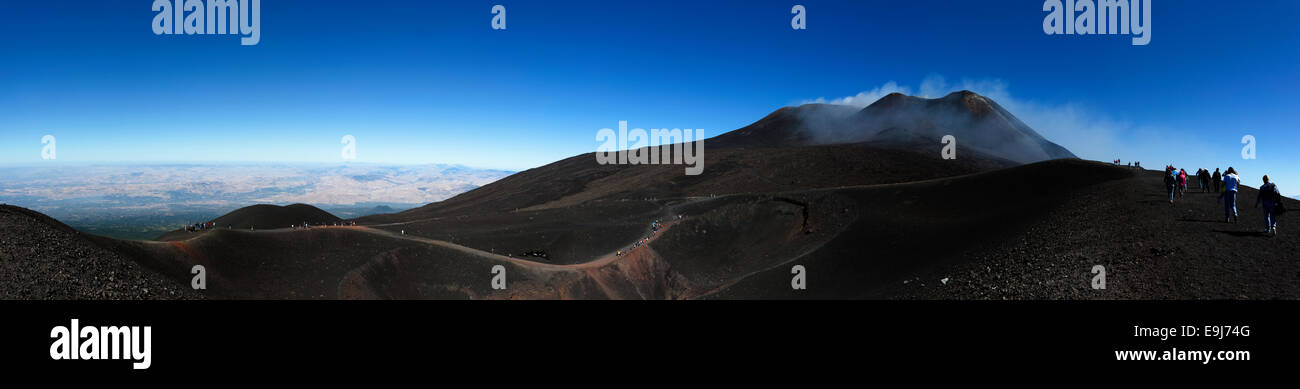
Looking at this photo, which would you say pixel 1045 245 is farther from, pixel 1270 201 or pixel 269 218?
pixel 269 218

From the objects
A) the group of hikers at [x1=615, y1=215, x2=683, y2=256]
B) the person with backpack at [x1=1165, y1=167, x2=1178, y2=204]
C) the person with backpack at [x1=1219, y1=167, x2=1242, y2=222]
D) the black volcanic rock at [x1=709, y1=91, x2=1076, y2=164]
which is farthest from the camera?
the black volcanic rock at [x1=709, y1=91, x2=1076, y2=164]

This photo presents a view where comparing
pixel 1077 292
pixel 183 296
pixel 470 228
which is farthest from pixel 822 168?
pixel 183 296

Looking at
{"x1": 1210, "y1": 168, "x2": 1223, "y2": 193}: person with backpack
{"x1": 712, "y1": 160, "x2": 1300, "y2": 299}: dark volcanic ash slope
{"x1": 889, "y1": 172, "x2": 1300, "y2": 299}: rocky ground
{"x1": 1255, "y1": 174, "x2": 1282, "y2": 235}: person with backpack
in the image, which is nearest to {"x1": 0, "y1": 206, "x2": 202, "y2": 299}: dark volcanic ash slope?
{"x1": 712, "y1": 160, "x2": 1300, "y2": 299}: dark volcanic ash slope

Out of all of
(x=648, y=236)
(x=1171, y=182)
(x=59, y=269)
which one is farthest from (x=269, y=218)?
(x=1171, y=182)

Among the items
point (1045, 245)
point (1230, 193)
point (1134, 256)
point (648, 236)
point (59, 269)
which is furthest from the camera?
point (648, 236)

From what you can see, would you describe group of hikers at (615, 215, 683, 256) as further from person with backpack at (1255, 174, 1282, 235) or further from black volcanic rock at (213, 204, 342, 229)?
black volcanic rock at (213, 204, 342, 229)

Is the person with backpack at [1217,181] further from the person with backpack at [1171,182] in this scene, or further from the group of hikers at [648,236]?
the group of hikers at [648,236]
